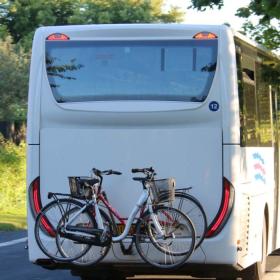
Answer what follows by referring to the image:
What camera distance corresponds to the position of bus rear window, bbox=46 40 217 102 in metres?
9.54

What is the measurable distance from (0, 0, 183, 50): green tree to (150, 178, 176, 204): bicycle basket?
39357 millimetres

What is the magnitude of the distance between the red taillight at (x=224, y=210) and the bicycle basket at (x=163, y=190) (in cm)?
51

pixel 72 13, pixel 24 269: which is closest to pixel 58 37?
pixel 24 269

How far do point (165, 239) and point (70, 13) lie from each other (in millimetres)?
42245

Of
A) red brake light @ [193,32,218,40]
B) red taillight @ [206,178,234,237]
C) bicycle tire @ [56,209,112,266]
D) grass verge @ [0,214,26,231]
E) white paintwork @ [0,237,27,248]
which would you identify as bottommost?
white paintwork @ [0,237,27,248]

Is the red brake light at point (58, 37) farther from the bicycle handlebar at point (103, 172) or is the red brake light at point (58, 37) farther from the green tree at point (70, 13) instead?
the green tree at point (70, 13)

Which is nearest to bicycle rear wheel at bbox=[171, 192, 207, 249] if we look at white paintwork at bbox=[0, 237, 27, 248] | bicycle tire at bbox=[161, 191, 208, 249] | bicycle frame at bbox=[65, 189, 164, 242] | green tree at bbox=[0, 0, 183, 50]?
bicycle tire at bbox=[161, 191, 208, 249]

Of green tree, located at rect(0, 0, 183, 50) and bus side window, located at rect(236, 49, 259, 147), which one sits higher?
green tree, located at rect(0, 0, 183, 50)

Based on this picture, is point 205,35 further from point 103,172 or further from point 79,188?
point 79,188

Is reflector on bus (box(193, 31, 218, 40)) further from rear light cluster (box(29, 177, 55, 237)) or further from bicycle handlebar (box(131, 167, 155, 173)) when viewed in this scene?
rear light cluster (box(29, 177, 55, 237))

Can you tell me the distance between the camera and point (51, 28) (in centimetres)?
980

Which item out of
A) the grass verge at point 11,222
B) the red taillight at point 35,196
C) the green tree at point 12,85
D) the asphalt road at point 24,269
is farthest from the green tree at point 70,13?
the red taillight at point 35,196

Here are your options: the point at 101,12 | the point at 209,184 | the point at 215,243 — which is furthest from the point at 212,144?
the point at 101,12

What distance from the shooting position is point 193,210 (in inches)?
366
